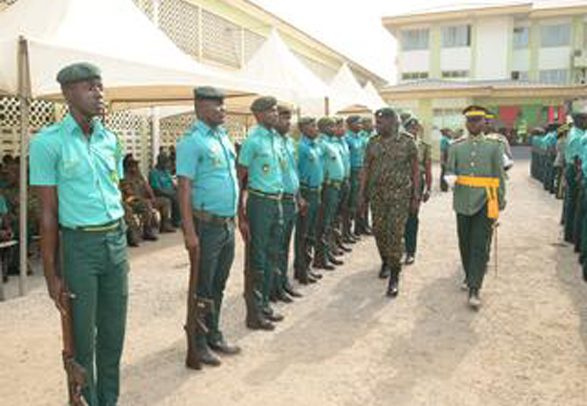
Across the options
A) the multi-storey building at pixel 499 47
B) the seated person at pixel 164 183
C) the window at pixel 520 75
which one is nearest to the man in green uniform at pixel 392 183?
the seated person at pixel 164 183

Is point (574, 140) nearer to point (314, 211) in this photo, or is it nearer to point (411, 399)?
point (314, 211)

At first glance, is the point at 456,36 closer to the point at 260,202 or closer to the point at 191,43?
the point at 191,43

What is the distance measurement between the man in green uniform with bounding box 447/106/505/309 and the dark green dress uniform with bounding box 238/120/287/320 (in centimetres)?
180

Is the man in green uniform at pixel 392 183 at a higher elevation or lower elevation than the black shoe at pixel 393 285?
higher

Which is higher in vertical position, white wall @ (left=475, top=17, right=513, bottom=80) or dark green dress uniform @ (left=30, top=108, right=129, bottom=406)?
white wall @ (left=475, top=17, right=513, bottom=80)

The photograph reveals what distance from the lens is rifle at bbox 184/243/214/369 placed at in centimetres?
369

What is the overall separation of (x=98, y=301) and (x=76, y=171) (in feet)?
2.29

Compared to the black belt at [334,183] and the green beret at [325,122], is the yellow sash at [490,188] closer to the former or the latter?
the black belt at [334,183]

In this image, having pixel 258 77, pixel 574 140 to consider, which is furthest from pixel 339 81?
pixel 574 140

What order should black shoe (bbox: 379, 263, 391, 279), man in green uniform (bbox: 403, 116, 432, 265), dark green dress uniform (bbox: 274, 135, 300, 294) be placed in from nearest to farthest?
dark green dress uniform (bbox: 274, 135, 300, 294)
black shoe (bbox: 379, 263, 391, 279)
man in green uniform (bbox: 403, 116, 432, 265)

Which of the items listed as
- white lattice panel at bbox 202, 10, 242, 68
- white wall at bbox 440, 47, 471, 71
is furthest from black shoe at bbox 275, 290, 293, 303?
white wall at bbox 440, 47, 471, 71

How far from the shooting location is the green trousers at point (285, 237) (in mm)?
5230

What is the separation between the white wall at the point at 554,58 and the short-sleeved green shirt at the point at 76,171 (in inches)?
1524

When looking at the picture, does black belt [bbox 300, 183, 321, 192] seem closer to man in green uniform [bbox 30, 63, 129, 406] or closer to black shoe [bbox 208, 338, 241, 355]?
black shoe [bbox 208, 338, 241, 355]
